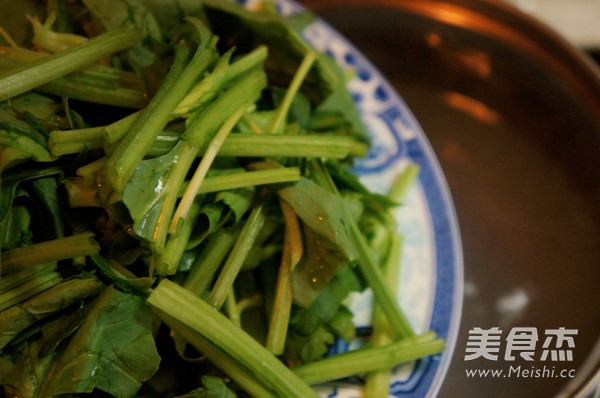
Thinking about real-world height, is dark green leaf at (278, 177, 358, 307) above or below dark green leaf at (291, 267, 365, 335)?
above

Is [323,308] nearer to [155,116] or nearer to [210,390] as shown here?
[210,390]

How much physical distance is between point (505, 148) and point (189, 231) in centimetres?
125

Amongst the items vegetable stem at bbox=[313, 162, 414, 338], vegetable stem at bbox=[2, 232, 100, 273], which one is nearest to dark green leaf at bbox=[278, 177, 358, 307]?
vegetable stem at bbox=[313, 162, 414, 338]

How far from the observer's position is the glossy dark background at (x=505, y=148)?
138 centimetres

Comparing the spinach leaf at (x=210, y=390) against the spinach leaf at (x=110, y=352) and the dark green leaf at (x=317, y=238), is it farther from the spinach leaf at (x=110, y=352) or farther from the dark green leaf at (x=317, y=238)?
the dark green leaf at (x=317, y=238)

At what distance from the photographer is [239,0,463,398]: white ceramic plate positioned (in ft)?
3.93

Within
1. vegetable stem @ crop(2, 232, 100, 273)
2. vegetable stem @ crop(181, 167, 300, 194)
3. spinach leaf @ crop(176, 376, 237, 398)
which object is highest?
vegetable stem @ crop(181, 167, 300, 194)

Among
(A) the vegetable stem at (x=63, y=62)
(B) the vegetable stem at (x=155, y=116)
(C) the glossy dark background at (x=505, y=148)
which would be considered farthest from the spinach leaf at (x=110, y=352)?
(C) the glossy dark background at (x=505, y=148)

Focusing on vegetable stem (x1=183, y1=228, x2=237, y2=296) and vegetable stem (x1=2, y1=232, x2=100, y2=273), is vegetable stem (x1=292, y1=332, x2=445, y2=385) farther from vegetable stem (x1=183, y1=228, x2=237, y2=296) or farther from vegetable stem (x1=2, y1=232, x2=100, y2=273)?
vegetable stem (x1=2, y1=232, x2=100, y2=273)

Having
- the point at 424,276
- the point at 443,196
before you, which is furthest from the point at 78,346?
the point at 443,196

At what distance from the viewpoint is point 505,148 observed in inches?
69.6

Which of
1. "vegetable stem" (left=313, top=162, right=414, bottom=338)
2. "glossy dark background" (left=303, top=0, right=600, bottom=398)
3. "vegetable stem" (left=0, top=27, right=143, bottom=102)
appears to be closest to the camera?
"vegetable stem" (left=0, top=27, right=143, bottom=102)

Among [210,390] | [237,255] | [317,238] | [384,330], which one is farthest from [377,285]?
[210,390]

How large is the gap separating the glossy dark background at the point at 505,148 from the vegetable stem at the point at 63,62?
3.60ft
